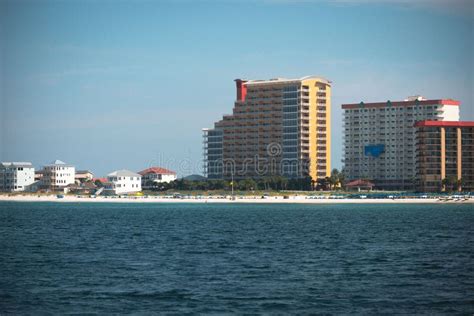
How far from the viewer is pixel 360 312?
133 feet

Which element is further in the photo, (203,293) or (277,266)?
(277,266)

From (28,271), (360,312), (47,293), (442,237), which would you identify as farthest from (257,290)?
(442,237)

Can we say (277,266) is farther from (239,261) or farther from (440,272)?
(440,272)

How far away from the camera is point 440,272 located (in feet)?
181

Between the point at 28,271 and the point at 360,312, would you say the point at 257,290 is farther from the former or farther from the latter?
the point at 28,271

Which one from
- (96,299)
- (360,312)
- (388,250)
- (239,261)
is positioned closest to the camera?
(360,312)

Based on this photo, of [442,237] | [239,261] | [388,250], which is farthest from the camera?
[442,237]

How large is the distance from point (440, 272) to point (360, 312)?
1632cm

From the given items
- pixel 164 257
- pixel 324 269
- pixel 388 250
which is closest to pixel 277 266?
pixel 324 269

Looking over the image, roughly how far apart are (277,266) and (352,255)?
34.7ft

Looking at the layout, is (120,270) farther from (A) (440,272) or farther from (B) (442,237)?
(B) (442,237)

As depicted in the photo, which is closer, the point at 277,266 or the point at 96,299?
the point at 96,299

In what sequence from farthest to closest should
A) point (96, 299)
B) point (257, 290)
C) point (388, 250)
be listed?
point (388, 250), point (257, 290), point (96, 299)

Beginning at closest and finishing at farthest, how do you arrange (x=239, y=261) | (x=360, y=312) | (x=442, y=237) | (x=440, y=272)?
1. (x=360, y=312)
2. (x=440, y=272)
3. (x=239, y=261)
4. (x=442, y=237)
